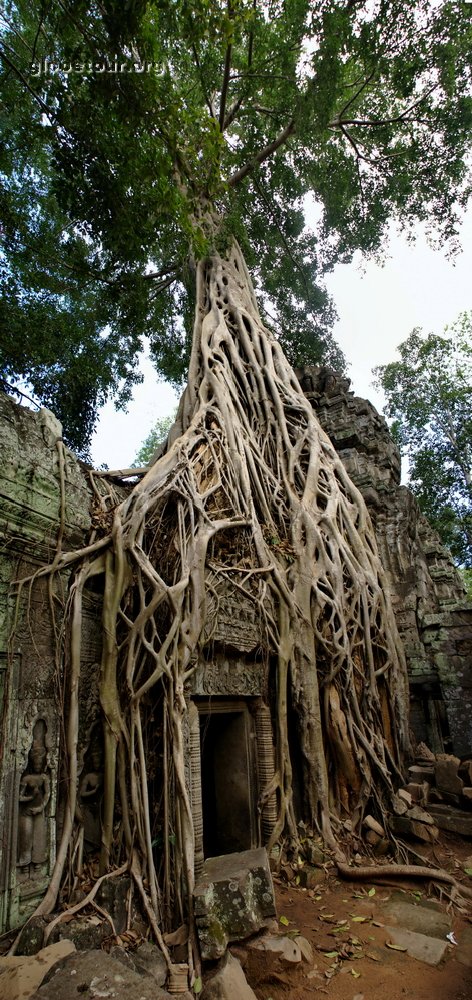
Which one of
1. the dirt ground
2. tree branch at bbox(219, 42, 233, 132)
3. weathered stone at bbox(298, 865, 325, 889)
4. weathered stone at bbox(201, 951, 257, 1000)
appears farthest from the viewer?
tree branch at bbox(219, 42, 233, 132)

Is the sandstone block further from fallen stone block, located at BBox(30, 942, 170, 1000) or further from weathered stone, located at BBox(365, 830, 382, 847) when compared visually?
fallen stone block, located at BBox(30, 942, 170, 1000)

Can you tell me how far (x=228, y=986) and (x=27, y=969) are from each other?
865 mm

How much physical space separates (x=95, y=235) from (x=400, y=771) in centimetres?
534

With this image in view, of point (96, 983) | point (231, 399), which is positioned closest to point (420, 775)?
→ point (96, 983)

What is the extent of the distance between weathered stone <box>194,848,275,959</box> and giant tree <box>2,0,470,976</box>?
14 centimetres

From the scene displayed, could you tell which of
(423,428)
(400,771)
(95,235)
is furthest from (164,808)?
(423,428)

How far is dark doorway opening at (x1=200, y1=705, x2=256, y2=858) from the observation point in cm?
376

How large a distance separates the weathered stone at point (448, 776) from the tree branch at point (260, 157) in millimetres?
8249

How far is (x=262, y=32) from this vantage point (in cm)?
656

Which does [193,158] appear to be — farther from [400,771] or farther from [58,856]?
[400,771]

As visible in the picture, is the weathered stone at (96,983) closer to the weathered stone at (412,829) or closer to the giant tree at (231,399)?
the giant tree at (231,399)

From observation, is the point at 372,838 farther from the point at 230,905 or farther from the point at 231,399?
the point at 231,399

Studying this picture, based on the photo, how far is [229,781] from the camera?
3.94 m

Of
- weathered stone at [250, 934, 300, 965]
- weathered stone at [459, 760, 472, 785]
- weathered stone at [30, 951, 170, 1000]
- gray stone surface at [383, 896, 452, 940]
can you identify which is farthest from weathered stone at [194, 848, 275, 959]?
weathered stone at [459, 760, 472, 785]
